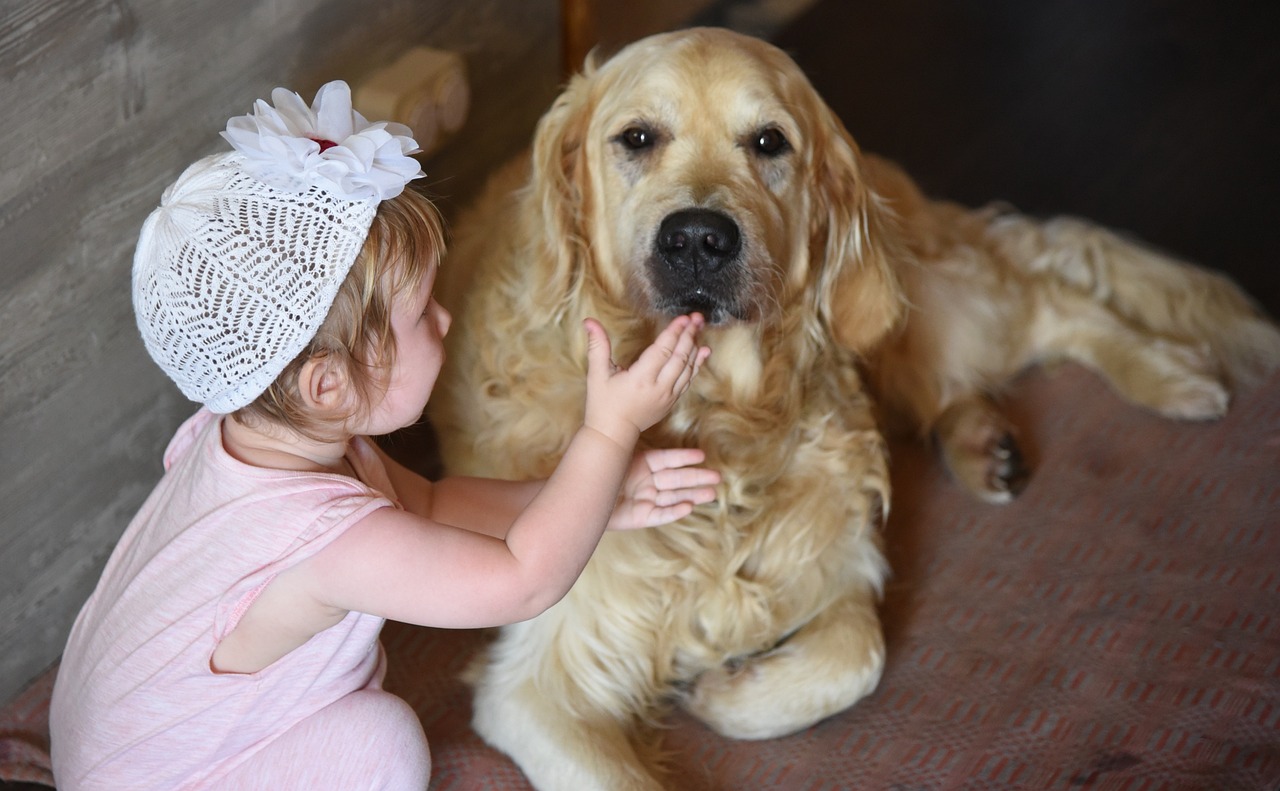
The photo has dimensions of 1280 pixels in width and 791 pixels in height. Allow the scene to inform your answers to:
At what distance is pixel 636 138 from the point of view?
66.9 inches

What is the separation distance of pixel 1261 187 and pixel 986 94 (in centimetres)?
79

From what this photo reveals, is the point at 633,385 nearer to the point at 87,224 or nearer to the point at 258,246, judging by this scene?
the point at 258,246

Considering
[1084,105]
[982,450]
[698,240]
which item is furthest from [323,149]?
[1084,105]

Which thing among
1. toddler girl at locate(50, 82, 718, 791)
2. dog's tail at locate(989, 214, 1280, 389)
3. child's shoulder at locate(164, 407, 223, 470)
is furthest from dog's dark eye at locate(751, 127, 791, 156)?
dog's tail at locate(989, 214, 1280, 389)

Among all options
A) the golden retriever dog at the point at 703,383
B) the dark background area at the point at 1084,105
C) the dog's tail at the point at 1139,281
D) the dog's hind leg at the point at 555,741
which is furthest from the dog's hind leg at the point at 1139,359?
the dog's hind leg at the point at 555,741

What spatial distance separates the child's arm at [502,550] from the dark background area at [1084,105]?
1.94 metres

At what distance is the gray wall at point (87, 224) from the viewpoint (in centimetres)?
154

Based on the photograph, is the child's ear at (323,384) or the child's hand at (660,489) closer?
the child's ear at (323,384)

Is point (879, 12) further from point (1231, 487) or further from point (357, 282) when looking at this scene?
point (357, 282)

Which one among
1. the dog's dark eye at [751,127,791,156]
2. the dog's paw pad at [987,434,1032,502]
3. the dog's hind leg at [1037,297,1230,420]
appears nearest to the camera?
the dog's dark eye at [751,127,791,156]

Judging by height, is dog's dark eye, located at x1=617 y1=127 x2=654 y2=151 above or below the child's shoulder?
above

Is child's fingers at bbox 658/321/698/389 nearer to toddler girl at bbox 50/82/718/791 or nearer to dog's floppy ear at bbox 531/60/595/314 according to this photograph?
toddler girl at bbox 50/82/718/791

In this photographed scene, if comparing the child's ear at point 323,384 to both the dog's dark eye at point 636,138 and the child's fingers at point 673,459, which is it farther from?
the dog's dark eye at point 636,138

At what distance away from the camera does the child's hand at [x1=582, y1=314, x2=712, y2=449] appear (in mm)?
1379
